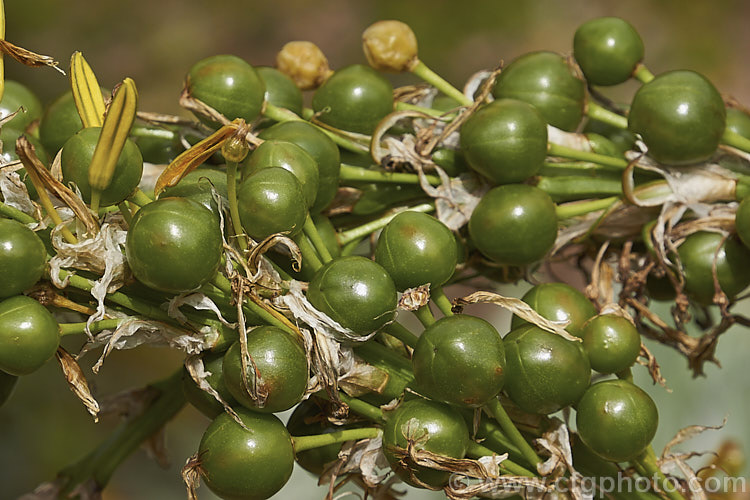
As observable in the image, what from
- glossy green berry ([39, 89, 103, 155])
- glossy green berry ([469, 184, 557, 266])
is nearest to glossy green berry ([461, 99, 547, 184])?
glossy green berry ([469, 184, 557, 266])

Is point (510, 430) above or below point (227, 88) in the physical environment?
below

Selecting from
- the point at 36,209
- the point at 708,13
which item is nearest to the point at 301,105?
the point at 36,209

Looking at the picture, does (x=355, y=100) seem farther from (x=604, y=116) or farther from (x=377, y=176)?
(x=604, y=116)

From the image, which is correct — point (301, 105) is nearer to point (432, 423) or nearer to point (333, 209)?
point (333, 209)

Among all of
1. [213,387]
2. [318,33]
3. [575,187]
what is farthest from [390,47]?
[318,33]

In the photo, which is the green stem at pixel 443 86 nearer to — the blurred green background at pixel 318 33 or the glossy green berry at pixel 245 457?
the glossy green berry at pixel 245 457

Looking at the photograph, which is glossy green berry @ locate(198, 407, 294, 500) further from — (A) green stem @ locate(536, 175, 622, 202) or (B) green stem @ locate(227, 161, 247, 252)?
(A) green stem @ locate(536, 175, 622, 202)

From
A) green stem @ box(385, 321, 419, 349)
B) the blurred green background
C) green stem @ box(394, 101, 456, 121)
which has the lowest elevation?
the blurred green background
